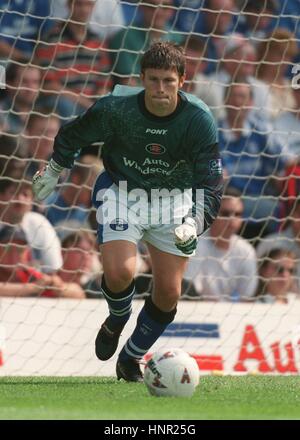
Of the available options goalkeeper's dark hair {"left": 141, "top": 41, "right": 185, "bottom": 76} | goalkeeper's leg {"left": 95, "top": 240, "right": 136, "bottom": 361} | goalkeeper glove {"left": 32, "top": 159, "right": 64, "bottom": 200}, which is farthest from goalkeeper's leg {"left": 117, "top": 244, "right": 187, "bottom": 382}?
goalkeeper's dark hair {"left": 141, "top": 41, "right": 185, "bottom": 76}

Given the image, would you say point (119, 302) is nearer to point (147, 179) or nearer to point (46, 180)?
point (147, 179)

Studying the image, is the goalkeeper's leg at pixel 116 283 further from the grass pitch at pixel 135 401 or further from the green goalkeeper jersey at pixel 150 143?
the green goalkeeper jersey at pixel 150 143

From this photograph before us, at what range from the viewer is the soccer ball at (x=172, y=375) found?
18.4 feet

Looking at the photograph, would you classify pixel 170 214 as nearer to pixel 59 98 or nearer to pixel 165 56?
pixel 165 56

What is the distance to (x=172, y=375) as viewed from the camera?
5.59m

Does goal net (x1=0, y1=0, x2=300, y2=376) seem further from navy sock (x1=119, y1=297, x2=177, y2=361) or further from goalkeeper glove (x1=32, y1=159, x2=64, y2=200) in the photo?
goalkeeper glove (x1=32, y1=159, x2=64, y2=200)

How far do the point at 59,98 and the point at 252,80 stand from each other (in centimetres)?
174

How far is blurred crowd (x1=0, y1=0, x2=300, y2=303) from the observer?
8773mm

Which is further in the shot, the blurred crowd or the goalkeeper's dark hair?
the blurred crowd

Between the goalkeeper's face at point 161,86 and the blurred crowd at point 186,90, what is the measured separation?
2620mm

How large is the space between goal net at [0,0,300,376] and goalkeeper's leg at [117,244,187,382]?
160cm

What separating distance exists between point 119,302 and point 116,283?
150 millimetres

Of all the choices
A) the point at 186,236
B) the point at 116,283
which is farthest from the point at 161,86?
the point at 116,283

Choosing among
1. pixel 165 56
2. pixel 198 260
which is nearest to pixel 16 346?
pixel 198 260
